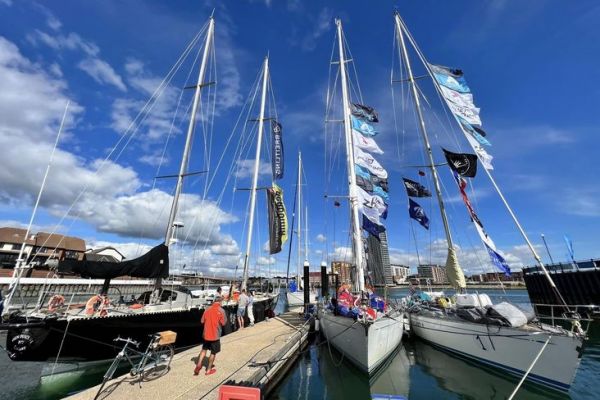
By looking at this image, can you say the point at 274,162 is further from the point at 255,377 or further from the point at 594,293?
the point at 594,293

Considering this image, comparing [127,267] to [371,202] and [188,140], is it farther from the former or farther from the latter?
[371,202]

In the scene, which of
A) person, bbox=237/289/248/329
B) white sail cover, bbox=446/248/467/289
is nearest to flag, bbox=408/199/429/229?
white sail cover, bbox=446/248/467/289

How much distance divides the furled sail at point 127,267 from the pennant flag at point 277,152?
1118 cm

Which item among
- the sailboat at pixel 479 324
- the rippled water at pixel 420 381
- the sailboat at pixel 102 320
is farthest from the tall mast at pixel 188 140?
the sailboat at pixel 479 324

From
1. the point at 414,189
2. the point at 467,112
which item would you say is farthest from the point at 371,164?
the point at 467,112

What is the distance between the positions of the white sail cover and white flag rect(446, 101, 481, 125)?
24.0 ft

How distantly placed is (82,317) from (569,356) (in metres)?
16.6

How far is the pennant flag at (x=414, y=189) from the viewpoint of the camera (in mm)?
18438

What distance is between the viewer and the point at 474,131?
14.1 m

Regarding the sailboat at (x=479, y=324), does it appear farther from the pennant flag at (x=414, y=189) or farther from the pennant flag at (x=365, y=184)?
the pennant flag at (x=365, y=184)

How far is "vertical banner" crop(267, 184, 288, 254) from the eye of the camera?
20422 mm

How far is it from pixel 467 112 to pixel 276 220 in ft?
44.0

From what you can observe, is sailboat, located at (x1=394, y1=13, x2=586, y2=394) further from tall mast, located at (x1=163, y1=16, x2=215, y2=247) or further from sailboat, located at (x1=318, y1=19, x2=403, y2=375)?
tall mast, located at (x1=163, y1=16, x2=215, y2=247)

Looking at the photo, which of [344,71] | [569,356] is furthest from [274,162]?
[569,356]
